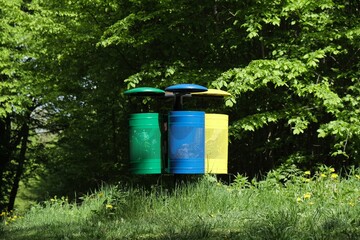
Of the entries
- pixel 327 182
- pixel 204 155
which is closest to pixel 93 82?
pixel 204 155

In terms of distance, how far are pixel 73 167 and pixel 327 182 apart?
1432cm

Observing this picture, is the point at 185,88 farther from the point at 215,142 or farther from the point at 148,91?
the point at 215,142

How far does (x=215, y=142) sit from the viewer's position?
8.69 metres

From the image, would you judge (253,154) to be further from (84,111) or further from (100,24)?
(84,111)

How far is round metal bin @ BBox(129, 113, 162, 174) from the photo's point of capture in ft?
26.4

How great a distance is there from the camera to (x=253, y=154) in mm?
13719

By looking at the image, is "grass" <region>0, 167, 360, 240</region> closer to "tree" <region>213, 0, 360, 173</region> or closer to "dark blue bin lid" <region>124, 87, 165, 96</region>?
"dark blue bin lid" <region>124, 87, 165, 96</region>

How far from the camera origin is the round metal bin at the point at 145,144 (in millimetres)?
Result: 8047

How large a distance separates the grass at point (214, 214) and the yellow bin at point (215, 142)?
0.48 meters

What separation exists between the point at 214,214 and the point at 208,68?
22.8 ft

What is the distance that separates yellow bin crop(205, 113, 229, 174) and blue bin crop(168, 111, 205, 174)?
0.63m

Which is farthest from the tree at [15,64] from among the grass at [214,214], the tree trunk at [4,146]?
the grass at [214,214]

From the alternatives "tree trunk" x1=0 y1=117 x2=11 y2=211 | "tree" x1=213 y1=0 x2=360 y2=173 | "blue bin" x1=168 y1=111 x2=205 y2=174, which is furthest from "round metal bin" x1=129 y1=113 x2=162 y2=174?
"tree trunk" x1=0 y1=117 x2=11 y2=211

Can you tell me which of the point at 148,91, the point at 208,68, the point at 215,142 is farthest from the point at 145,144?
the point at 208,68
